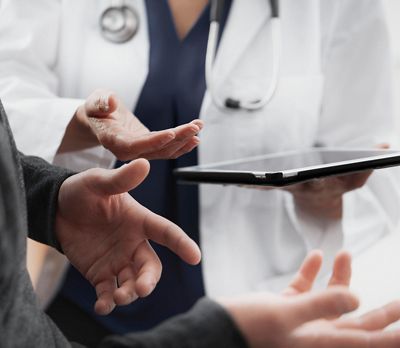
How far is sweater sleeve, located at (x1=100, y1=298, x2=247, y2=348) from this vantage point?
0.73 ft

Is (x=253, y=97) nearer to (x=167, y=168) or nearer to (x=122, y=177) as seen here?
(x=167, y=168)

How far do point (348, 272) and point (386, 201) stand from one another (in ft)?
0.87

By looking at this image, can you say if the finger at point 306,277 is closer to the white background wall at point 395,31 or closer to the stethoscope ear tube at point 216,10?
the stethoscope ear tube at point 216,10

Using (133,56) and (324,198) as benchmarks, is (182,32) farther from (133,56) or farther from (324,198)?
(324,198)

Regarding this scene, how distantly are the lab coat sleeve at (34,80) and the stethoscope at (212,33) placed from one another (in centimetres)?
5

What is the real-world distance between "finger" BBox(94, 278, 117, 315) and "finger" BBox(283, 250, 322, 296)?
0.11 metres

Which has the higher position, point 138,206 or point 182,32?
point 182,32

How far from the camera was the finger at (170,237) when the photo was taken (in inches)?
12.5

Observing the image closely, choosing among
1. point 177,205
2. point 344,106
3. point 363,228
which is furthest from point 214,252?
point 344,106

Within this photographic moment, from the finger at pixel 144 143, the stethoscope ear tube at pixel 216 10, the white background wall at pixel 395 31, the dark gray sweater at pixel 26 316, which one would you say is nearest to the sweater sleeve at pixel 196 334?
the dark gray sweater at pixel 26 316

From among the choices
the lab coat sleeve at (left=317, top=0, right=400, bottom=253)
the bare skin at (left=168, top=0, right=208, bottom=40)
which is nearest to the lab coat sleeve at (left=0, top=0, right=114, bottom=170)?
the bare skin at (left=168, top=0, right=208, bottom=40)

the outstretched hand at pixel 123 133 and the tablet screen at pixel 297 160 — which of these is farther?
the tablet screen at pixel 297 160

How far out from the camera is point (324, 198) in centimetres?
46

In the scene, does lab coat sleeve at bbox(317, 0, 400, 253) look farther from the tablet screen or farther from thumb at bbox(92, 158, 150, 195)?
thumb at bbox(92, 158, 150, 195)
